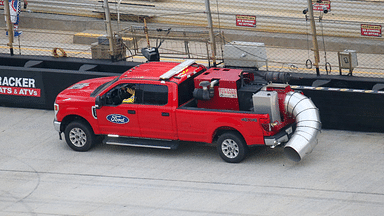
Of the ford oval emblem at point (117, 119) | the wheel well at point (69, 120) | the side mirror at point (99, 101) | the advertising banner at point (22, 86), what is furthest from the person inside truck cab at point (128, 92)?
the advertising banner at point (22, 86)

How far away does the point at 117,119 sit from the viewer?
12.9 meters

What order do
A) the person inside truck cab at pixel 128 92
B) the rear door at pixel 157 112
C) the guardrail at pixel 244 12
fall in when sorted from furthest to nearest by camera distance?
the guardrail at pixel 244 12 → the person inside truck cab at pixel 128 92 → the rear door at pixel 157 112

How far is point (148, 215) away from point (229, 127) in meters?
2.63

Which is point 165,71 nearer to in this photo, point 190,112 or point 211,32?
point 190,112

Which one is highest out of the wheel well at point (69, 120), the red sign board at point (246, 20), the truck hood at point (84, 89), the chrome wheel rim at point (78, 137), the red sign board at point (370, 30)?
the red sign board at point (246, 20)

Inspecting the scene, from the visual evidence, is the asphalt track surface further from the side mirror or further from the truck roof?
the truck roof

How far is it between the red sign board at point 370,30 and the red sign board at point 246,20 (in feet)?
8.43

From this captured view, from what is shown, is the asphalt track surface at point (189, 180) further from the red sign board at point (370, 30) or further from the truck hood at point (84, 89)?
the red sign board at point (370, 30)

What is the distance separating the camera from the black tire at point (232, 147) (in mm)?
12125

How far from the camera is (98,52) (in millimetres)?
16750

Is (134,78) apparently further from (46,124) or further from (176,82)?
(46,124)

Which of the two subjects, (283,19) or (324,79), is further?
(283,19)

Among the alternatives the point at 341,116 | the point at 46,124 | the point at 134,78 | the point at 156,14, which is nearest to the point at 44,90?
the point at 46,124

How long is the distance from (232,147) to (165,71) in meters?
2.16
